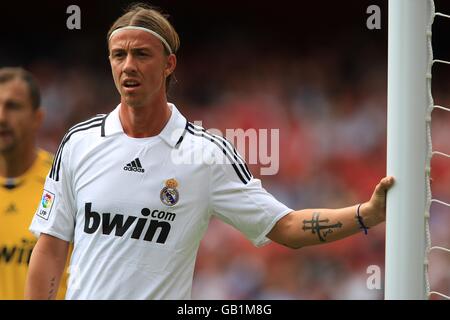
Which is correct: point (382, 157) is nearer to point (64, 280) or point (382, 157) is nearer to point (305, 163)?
point (305, 163)

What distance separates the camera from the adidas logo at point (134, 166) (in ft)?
12.9

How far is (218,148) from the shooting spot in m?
3.99

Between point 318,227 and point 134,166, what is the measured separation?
80 cm

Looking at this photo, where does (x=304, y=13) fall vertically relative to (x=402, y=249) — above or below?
above

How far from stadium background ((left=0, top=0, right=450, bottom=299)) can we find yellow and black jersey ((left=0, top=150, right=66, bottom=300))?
3.09 meters

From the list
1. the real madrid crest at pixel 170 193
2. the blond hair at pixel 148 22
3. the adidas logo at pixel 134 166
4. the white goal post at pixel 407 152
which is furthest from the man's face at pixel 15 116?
the white goal post at pixel 407 152

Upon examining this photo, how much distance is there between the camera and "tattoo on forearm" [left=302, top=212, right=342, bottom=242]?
3771 millimetres

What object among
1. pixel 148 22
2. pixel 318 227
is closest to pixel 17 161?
pixel 148 22

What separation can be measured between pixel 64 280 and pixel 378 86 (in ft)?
16.2

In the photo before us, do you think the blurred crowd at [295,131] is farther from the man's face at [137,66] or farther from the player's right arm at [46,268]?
the man's face at [137,66]

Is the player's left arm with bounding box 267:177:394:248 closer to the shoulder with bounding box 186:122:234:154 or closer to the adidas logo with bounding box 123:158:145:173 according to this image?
the shoulder with bounding box 186:122:234:154

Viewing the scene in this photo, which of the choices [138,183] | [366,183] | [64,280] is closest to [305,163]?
[366,183]

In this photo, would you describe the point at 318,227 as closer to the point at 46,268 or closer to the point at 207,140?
the point at 207,140

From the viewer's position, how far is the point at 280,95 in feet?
29.1
